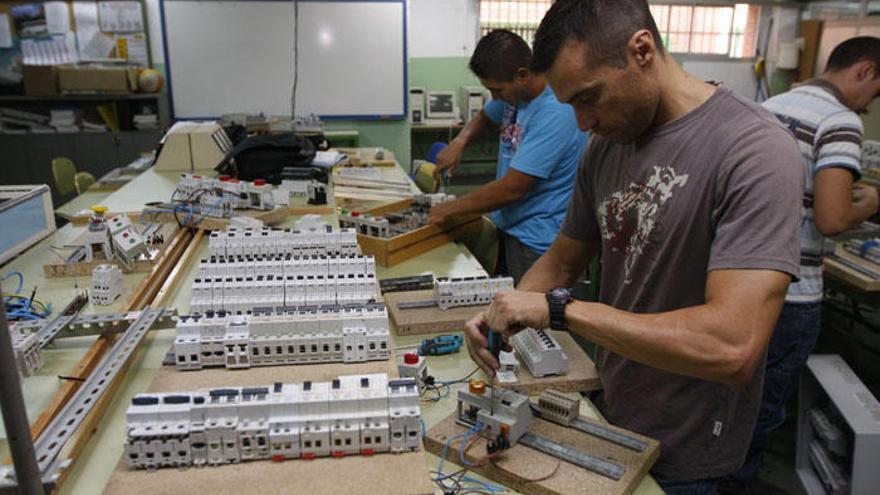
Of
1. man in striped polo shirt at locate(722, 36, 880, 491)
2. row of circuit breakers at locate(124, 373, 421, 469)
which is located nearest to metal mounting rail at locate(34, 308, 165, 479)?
row of circuit breakers at locate(124, 373, 421, 469)

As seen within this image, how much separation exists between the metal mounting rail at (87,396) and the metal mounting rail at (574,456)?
2.94 ft

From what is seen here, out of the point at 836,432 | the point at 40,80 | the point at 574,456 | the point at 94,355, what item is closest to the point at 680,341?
the point at 574,456

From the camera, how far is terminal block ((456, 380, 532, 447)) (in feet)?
4.39

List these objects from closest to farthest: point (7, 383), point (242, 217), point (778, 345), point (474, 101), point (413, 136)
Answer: point (7, 383), point (778, 345), point (242, 217), point (474, 101), point (413, 136)

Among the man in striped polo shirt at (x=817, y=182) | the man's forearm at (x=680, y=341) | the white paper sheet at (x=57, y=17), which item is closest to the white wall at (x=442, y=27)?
the white paper sheet at (x=57, y=17)

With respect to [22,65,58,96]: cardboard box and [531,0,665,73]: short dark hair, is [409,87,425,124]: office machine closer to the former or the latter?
[22,65,58,96]: cardboard box

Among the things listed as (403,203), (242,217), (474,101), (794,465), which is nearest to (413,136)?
(474,101)

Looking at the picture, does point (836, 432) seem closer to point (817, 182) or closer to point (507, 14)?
point (817, 182)

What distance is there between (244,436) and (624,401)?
2.98 ft

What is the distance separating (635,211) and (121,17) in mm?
6520

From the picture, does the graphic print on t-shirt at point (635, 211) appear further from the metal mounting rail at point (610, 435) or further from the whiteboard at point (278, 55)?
the whiteboard at point (278, 55)

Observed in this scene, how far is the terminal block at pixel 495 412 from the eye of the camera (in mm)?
1339

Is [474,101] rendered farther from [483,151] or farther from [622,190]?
[622,190]

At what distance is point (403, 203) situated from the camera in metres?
3.22
